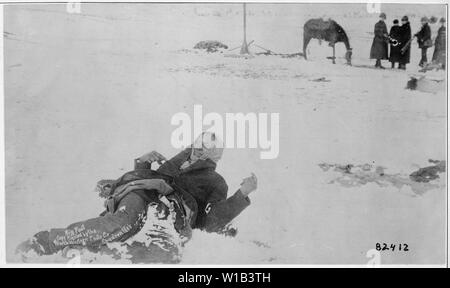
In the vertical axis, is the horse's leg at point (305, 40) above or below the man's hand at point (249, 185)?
above

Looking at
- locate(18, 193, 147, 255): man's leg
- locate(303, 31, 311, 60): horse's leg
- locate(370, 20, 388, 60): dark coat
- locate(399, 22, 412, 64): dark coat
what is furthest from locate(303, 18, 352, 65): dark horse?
locate(18, 193, 147, 255): man's leg

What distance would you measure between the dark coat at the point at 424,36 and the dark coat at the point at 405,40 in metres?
0.04

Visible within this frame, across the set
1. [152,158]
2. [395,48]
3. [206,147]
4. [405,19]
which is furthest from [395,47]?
[152,158]

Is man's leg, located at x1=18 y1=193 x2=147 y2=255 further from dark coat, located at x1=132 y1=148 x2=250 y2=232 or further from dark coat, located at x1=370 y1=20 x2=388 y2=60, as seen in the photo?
dark coat, located at x1=370 y1=20 x2=388 y2=60

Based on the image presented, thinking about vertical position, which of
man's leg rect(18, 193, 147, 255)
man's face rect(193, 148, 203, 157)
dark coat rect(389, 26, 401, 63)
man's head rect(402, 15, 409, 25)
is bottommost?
man's leg rect(18, 193, 147, 255)

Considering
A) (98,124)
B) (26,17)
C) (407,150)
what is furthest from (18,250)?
(407,150)

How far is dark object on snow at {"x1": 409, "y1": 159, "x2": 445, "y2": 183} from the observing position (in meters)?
2.52

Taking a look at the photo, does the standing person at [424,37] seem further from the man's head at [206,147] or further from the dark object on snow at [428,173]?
the man's head at [206,147]

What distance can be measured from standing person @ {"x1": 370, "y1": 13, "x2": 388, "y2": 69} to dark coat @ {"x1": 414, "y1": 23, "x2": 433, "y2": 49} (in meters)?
0.16

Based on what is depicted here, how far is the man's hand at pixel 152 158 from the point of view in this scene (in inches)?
99.3

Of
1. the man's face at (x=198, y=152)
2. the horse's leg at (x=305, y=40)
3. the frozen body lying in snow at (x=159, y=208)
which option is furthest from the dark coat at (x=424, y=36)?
the man's face at (x=198, y=152)

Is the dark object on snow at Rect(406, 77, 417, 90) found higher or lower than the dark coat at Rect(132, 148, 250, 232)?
higher

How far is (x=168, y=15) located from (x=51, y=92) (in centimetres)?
67

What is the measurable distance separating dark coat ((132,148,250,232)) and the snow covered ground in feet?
0.19
